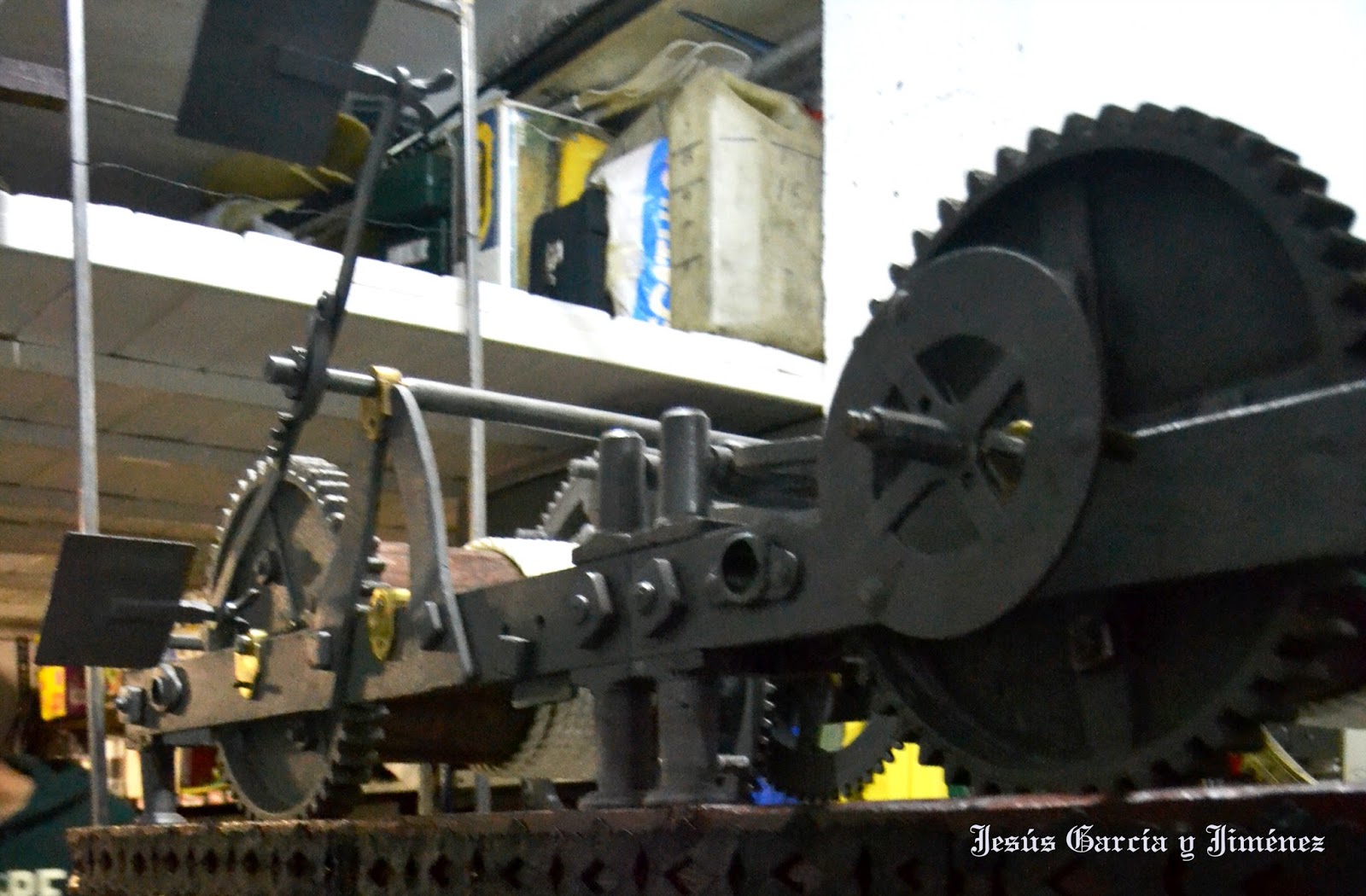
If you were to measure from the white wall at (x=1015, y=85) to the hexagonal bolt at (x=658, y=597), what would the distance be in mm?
963

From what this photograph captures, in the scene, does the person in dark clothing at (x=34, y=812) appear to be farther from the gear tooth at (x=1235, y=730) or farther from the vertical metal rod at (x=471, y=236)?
the gear tooth at (x=1235, y=730)

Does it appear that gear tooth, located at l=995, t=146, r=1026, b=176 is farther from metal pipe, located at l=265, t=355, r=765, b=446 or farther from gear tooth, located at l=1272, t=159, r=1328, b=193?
metal pipe, located at l=265, t=355, r=765, b=446

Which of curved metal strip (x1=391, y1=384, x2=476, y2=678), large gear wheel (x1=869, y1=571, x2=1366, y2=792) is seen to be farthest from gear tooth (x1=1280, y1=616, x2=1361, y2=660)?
curved metal strip (x1=391, y1=384, x2=476, y2=678)

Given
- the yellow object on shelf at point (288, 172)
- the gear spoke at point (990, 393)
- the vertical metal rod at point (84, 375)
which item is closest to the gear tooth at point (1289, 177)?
the gear spoke at point (990, 393)

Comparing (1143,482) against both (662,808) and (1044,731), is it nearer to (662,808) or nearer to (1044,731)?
(1044,731)

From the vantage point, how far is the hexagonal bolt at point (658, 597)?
2.19 ft

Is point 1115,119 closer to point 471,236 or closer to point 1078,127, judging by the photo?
point 1078,127

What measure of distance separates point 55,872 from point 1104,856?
48.9 inches

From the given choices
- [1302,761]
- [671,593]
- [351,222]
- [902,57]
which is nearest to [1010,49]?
[902,57]

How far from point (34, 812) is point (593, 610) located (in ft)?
3.49

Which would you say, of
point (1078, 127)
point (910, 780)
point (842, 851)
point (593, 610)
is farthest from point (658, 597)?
point (910, 780)

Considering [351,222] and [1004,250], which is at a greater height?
[351,222]

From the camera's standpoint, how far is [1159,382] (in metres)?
0.56

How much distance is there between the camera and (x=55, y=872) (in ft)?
4.71
